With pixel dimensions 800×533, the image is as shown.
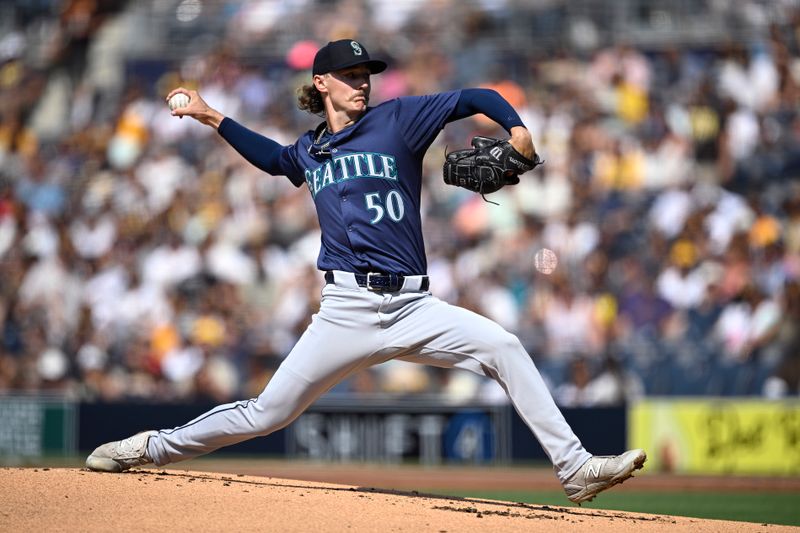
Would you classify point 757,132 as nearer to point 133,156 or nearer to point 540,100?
point 540,100

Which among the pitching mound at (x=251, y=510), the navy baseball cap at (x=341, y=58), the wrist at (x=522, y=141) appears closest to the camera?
the pitching mound at (x=251, y=510)

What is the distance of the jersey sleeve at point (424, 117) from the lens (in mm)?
5262

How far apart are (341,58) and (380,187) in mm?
634

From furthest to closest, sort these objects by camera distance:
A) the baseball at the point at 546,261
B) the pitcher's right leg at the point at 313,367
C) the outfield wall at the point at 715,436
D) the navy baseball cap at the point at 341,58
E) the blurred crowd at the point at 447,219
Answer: the baseball at the point at 546,261 < the blurred crowd at the point at 447,219 < the outfield wall at the point at 715,436 < the navy baseball cap at the point at 341,58 < the pitcher's right leg at the point at 313,367

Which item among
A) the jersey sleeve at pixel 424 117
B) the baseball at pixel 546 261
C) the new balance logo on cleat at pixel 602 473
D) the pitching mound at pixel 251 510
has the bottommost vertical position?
the pitching mound at pixel 251 510

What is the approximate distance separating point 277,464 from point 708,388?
451 cm

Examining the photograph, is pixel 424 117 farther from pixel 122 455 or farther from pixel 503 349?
pixel 122 455

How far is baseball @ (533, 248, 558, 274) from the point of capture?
41.1 feet

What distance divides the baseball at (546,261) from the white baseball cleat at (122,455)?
7.27 m

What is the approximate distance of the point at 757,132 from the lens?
13219 millimetres

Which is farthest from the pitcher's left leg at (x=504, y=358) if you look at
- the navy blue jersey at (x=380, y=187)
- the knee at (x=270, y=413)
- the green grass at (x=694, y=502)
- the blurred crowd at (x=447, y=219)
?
the blurred crowd at (x=447, y=219)

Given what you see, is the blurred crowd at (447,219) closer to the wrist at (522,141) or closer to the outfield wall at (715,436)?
Answer: the outfield wall at (715,436)

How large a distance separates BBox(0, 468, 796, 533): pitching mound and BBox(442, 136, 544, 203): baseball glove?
145cm

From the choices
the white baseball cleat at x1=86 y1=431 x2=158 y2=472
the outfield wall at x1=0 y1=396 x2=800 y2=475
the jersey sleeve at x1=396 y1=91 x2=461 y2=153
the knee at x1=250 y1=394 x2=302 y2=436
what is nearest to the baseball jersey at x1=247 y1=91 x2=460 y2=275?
the jersey sleeve at x1=396 y1=91 x2=461 y2=153
